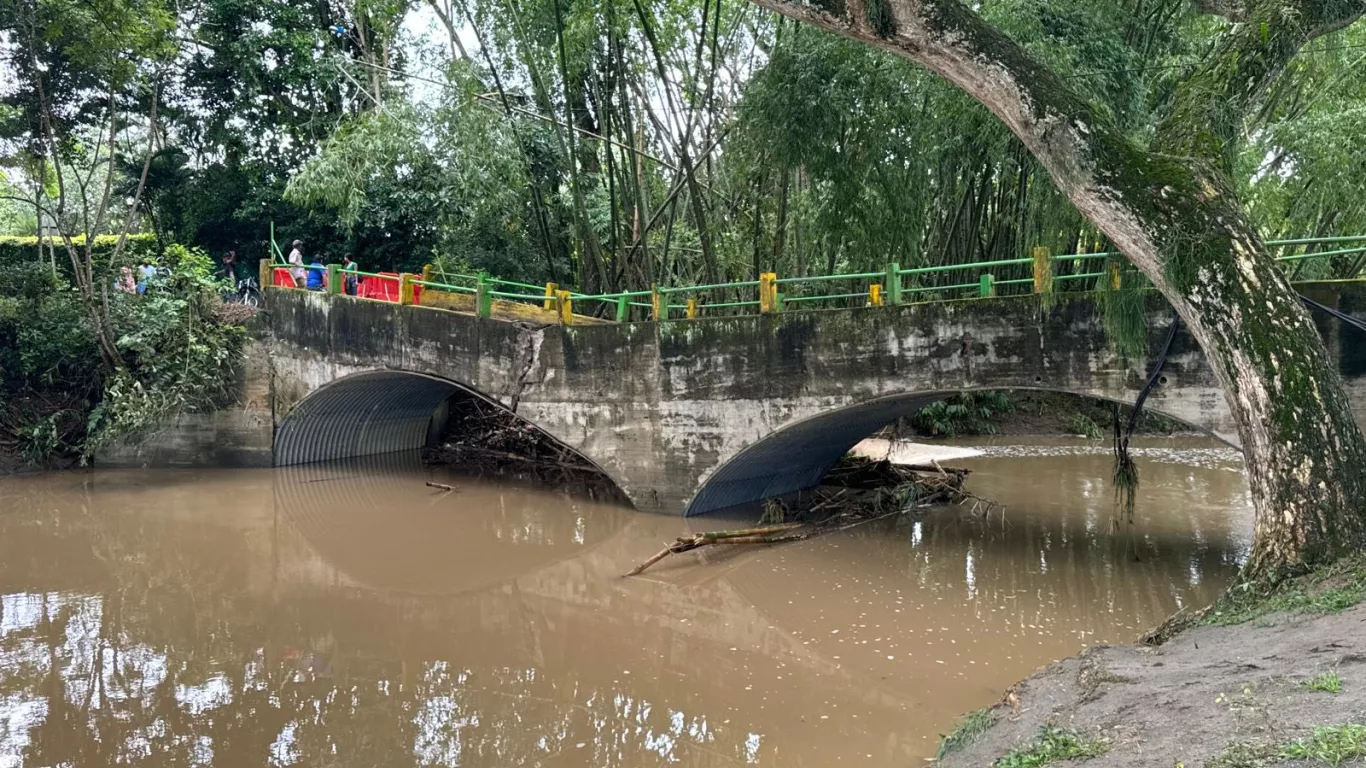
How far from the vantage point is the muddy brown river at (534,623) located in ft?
17.3

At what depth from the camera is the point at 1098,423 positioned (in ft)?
59.5

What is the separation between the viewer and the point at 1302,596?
4.87m

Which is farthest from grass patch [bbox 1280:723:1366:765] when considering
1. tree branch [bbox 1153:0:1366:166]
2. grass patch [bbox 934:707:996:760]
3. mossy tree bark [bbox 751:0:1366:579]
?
tree branch [bbox 1153:0:1366:166]

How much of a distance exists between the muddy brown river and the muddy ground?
848 millimetres

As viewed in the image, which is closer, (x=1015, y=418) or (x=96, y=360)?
(x=96, y=360)

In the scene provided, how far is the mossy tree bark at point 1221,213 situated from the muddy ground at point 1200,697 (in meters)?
1.03

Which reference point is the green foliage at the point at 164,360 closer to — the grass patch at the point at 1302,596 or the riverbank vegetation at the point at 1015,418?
the riverbank vegetation at the point at 1015,418

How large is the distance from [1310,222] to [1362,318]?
6.22m

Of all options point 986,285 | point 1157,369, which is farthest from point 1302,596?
point 986,285

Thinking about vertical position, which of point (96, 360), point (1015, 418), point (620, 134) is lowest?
point (1015, 418)

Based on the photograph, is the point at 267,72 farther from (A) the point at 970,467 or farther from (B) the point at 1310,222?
(B) the point at 1310,222

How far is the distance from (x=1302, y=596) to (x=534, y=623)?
5.32 m

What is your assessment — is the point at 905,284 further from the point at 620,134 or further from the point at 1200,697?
the point at 1200,697

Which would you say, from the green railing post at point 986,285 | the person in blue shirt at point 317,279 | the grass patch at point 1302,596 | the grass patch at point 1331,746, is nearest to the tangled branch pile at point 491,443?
Answer: the person in blue shirt at point 317,279
